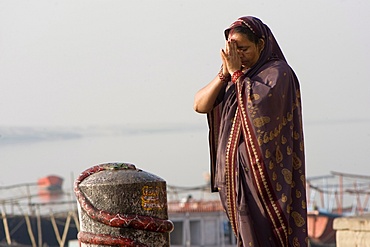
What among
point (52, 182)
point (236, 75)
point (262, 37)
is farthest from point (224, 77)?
point (52, 182)

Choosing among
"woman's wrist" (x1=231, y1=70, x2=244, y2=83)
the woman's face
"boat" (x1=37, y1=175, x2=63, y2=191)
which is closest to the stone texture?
"woman's wrist" (x1=231, y1=70, x2=244, y2=83)

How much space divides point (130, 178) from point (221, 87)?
0.93m

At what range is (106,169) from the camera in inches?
161

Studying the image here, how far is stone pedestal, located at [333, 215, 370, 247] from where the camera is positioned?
6.37 meters

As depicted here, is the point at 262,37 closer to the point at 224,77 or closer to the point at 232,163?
the point at 224,77

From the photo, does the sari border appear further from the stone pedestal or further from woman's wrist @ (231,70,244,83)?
the stone pedestal

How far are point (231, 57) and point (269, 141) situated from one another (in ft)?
1.44

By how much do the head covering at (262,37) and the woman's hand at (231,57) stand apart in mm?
81

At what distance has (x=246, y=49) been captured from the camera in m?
4.59

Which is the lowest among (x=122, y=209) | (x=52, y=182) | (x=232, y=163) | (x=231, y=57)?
(x=52, y=182)

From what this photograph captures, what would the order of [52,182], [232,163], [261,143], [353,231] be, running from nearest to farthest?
[261,143] → [232,163] → [353,231] → [52,182]

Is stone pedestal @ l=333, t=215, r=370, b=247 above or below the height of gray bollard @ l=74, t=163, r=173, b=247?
below

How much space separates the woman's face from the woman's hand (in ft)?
0.10

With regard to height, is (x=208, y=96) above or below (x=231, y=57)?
below
